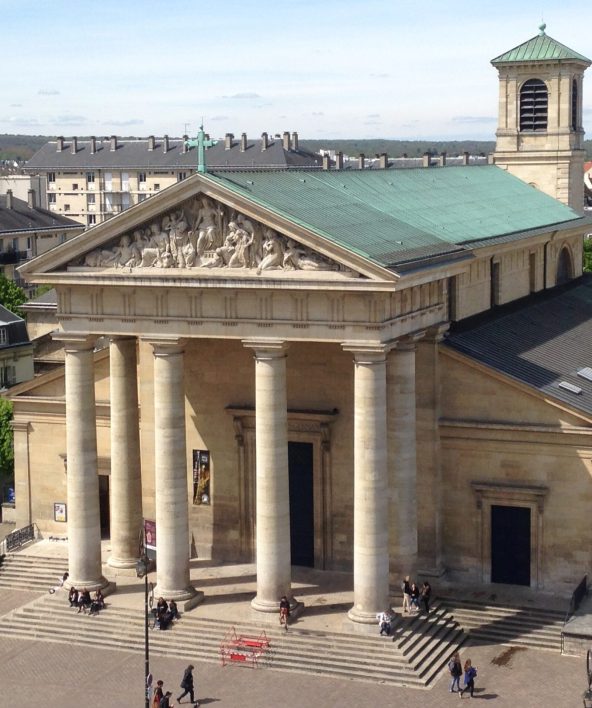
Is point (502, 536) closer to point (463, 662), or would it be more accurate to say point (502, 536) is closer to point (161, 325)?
point (463, 662)

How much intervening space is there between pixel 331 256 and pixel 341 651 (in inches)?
626

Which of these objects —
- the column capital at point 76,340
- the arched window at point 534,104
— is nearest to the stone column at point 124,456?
the column capital at point 76,340

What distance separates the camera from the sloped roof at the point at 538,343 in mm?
65562

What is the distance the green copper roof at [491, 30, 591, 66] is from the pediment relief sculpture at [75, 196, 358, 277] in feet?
145

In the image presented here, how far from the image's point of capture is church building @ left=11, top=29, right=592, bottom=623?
58.0 meters

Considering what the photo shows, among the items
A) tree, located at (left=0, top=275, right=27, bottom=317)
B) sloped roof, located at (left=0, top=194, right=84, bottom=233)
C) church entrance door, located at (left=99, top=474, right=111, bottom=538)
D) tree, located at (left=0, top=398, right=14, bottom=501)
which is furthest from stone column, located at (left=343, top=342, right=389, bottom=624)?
sloped roof, located at (left=0, top=194, right=84, bottom=233)

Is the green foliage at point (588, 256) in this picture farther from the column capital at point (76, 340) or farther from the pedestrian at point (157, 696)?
the pedestrian at point (157, 696)

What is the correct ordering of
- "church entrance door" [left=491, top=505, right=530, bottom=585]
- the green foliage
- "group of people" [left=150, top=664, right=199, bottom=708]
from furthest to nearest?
the green foliage < "church entrance door" [left=491, top=505, right=530, bottom=585] < "group of people" [left=150, top=664, right=199, bottom=708]

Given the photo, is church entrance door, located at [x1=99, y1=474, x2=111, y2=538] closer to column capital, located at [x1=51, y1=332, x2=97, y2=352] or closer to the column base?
column capital, located at [x1=51, y1=332, x2=97, y2=352]

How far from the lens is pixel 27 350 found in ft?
364

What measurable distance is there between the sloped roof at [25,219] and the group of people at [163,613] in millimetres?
101066

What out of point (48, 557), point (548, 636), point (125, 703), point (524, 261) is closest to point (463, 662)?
point (548, 636)

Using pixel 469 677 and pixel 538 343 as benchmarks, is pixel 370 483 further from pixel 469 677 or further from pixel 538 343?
pixel 538 343

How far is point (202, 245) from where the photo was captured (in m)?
58.9
